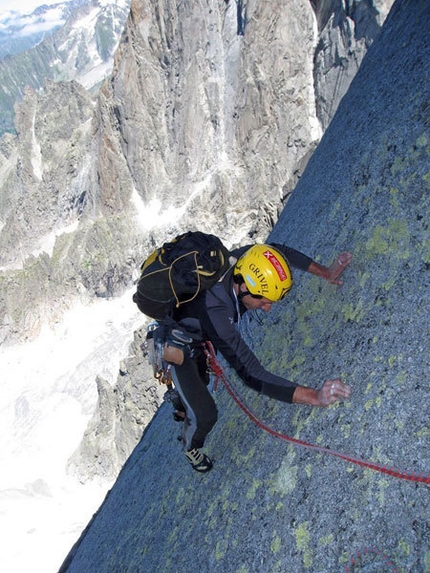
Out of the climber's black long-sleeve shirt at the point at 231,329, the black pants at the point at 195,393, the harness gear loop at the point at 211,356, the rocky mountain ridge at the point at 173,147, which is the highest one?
the climber's black long-sleeve shirt at the point at 231,329

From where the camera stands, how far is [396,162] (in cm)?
549

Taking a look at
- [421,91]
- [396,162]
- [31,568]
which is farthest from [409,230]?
[31,568]

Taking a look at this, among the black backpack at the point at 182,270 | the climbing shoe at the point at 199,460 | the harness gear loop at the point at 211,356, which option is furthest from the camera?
the climbing shoe at the point at 199,460

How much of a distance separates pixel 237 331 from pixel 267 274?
827 mm

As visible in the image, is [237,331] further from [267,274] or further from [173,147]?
[173,147]

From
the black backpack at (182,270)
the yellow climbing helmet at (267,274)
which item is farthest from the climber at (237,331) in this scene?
the black backpack at (182,270)

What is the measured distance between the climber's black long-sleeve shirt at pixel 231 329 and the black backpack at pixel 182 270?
0.15 metres

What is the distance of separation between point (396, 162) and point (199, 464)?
499cm

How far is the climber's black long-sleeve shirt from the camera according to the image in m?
4.94

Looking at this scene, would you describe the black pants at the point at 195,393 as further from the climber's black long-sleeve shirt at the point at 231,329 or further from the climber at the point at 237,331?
the climber's black long-sleeve shirt at the point at 231,329

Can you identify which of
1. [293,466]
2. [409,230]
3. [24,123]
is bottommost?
[24,123]

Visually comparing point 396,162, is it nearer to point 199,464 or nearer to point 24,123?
point 199,464

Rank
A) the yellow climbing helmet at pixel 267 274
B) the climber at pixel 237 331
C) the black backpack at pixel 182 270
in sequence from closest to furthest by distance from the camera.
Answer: the climber at pixel 237 331
the yellow climbing helmet at pixel 267 274
the black backpack at pixel 182 270

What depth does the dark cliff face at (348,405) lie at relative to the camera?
3.87m
